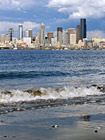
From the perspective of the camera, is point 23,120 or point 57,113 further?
point 57,113

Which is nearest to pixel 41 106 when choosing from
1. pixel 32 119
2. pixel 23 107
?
pixel 23 107

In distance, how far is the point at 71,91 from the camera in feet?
85.9

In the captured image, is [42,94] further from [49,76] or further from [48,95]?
[49,76]

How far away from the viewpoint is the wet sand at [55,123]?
40.2ft

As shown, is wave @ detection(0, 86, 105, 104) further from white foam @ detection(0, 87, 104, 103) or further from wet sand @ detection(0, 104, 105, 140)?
wet sand @ detection(0, 104, 105, 140)

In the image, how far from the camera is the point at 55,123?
47.3ft

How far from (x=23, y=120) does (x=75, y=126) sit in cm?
254

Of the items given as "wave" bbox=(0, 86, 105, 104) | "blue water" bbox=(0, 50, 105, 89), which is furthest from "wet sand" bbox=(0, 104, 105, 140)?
"blue water" bbox=(0, 50, 105, 89)

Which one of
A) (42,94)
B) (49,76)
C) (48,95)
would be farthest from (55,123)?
(49,76)

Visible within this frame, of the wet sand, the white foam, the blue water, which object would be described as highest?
the wet sand

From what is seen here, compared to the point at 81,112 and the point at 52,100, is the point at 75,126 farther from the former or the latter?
the point at 52,100

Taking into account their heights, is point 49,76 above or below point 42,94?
below

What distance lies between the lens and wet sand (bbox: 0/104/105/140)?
12.2 meters

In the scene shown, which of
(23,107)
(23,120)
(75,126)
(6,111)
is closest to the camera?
(75,126)
